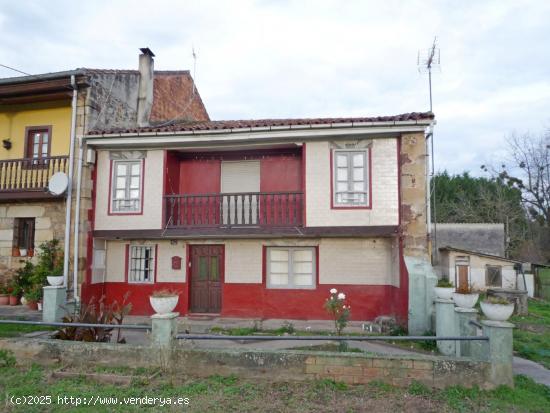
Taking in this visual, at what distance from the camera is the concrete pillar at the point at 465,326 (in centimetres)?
658

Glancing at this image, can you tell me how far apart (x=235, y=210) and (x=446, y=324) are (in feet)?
20.5

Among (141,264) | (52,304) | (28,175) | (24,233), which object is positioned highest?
(28,175)

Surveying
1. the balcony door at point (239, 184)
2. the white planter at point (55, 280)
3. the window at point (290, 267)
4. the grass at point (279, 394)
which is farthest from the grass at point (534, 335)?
the white planter at point (55, 280)

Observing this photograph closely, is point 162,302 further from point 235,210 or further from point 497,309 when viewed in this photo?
point 235,210

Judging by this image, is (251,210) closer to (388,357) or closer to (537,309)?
(388,357)

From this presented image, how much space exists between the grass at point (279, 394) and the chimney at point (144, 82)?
10.4 metres

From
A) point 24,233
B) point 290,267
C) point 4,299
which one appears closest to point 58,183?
point 24,233

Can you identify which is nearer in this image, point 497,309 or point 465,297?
point 497,309

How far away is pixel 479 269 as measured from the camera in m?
17.5

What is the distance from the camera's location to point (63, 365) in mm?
6461

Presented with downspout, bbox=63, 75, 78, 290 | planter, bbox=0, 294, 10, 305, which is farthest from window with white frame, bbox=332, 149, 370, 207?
planter, bbox=0, 294, 10, 305

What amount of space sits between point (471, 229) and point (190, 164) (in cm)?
1711

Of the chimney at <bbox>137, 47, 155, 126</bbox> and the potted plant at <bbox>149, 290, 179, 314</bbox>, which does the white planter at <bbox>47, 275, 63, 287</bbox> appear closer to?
the potted plant at <bbox>149, 290, 179, 314</bbox>

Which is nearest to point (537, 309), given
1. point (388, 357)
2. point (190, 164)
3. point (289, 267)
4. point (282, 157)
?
point (289, 267)
